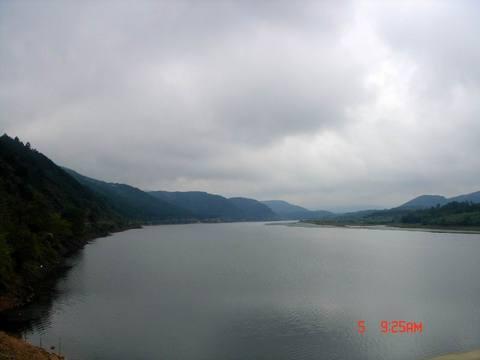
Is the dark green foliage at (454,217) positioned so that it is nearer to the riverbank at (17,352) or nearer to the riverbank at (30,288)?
the riverbank at (30,288)

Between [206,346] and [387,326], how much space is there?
576 inches

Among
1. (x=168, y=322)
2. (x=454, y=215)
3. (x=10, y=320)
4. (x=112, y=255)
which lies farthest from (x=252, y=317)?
(x=454, y=215)

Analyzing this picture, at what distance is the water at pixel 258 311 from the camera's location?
1014 inches
